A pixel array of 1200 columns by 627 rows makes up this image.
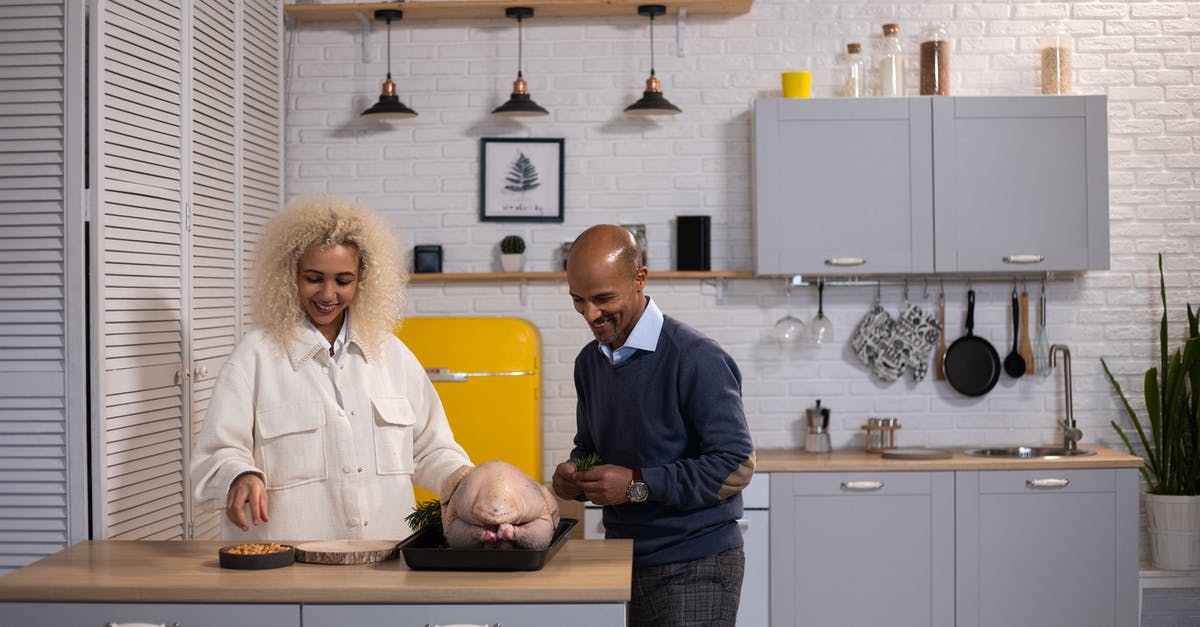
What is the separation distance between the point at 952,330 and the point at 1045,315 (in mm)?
398

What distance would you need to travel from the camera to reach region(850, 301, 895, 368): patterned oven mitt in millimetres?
4953

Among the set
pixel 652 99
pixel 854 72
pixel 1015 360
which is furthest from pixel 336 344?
pixel 1015 360

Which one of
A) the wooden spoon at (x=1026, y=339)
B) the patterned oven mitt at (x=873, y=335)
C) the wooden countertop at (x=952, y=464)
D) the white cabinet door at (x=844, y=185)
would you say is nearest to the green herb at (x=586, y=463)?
the wooden countertop at (x=952, y=464)

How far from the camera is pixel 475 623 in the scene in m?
2.15

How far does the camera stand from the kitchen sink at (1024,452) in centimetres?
468

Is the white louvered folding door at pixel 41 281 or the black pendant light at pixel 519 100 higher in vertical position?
the black pendant light at pixel 519 100

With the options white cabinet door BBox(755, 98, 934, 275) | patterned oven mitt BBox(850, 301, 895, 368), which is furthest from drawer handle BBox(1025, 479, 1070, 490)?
white cabinet door BBox(755, 98, 934, 275)

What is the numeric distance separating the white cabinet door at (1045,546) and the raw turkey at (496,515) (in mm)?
2616

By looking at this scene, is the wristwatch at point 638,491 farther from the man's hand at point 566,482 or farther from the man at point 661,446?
the man's hand at point 566,482

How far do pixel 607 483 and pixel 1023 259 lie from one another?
2.82m

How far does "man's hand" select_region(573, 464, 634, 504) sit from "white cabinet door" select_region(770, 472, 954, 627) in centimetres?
207

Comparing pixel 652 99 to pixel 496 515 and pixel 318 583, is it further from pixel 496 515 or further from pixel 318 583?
pixel 318 583

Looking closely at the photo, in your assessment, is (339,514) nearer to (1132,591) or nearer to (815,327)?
(815,327)

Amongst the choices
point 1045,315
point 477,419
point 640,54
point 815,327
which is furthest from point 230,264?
point 1045,315
